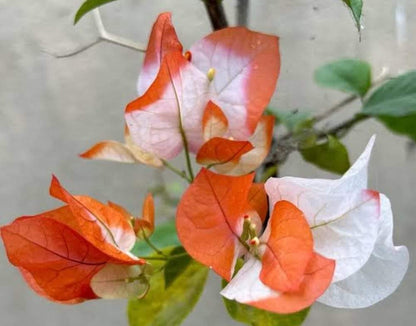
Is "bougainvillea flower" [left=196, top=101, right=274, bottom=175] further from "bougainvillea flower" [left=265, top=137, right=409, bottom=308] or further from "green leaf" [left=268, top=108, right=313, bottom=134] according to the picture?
"green leaf" [left=268, top=108, right=313, bottom=134]

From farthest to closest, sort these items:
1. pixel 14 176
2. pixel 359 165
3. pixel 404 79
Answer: pixel 14 176, pixel 404 79, pixel 359 165

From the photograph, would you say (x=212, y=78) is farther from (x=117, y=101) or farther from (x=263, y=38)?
(x=117, y=101)

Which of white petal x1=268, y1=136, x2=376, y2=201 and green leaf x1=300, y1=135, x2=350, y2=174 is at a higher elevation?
white petal x1=268, y1=136, x2=376, y2=201

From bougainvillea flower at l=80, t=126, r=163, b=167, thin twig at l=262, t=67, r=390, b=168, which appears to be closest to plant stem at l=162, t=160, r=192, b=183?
bougainvillea flower at l=80, t=126, r=163, b=167

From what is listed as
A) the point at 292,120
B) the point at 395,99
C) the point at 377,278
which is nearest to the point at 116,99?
the point at 292,120

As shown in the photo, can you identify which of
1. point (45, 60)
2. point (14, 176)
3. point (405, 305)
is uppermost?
point (45, 60)

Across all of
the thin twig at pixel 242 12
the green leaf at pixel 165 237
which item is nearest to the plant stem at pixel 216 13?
the thin twig at pixel 242 12

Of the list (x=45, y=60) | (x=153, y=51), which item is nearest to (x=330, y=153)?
(x=153, y=51)
